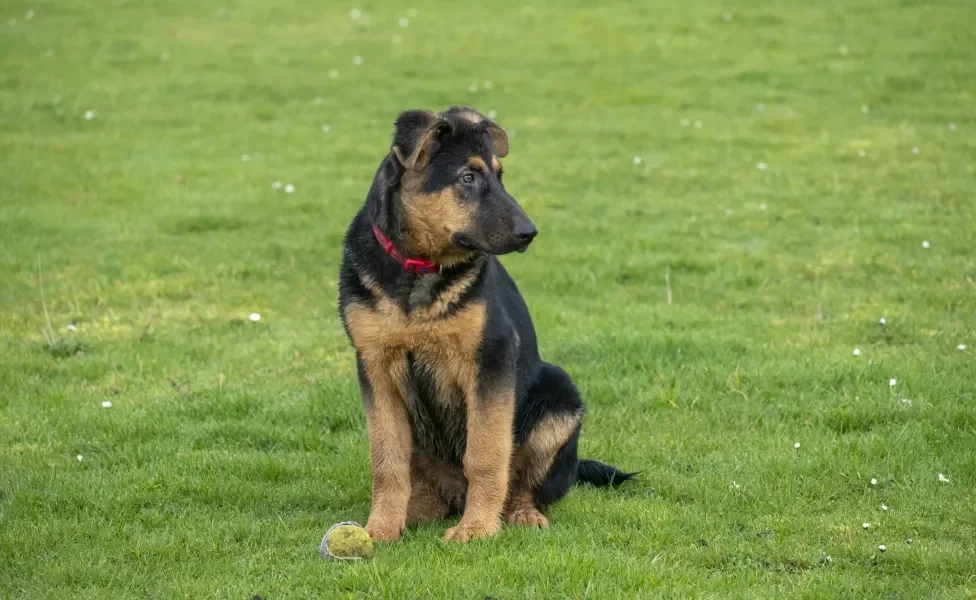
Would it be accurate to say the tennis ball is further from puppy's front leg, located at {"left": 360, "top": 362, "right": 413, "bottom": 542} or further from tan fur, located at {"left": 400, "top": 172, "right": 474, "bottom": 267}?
tan fur, located at {"left": 400, "top": 172, "right": 474, "bottom": 267}

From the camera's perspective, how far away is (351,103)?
18.2 meters

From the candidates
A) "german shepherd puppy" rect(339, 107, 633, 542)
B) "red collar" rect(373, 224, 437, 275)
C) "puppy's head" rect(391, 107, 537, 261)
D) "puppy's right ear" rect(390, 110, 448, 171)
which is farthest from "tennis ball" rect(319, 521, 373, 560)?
"puppy's right ear" rect(390, 110, 448, 171)

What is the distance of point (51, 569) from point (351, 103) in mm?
13336

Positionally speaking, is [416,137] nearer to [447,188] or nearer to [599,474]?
[447,188]

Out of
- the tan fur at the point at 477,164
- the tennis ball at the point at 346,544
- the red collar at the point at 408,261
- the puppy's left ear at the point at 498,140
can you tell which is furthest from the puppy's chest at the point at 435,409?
the puppy's left ear at the point at 498,140

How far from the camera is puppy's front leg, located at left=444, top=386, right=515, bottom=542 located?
5969mm

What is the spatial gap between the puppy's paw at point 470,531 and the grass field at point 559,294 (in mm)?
134

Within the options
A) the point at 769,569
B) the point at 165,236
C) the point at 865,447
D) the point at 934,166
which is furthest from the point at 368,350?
the point at 934,166

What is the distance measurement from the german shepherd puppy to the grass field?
378mm

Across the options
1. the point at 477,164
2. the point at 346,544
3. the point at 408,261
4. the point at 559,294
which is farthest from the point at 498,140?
the point at 559,294

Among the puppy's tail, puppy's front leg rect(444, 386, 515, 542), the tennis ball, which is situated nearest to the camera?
the tennis ball

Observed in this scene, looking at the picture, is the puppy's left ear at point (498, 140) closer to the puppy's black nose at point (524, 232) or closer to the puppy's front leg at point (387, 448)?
the puppy's black nose at point (524, 232)

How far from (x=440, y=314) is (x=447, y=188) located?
0.64m

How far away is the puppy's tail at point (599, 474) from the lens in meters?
6.79
